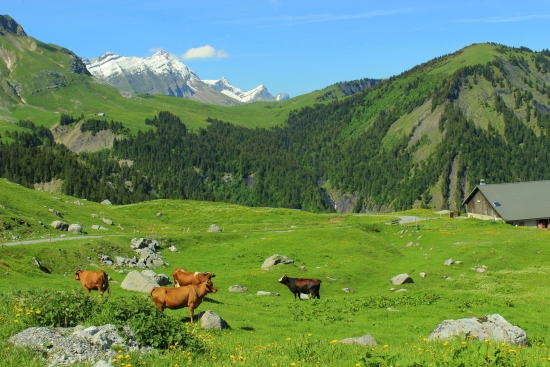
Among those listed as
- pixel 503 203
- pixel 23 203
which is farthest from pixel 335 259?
pixel 503 203

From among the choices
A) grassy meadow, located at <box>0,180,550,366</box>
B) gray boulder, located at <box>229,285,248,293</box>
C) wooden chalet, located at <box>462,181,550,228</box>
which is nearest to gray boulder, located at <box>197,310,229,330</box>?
grassy meadow, located at <box>0,180,550,366</box>

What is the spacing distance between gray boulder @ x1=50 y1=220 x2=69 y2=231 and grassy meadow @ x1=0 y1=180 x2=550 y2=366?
213 centimetres

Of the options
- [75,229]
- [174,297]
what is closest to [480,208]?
[75,229]

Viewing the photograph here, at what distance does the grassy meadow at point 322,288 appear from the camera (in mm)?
16188

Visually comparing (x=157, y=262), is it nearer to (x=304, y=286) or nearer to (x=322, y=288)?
(x=322, y=288)

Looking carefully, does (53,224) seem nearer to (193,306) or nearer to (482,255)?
(193,306)

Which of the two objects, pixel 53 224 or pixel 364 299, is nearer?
pixel 364 299

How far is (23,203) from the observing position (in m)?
71.9

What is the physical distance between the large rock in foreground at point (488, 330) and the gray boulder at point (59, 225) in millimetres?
55003

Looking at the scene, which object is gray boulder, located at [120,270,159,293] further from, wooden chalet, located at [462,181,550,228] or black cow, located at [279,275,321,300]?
wooden chalet, located at [462,181,550,228]

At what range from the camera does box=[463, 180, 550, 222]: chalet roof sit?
9469 centimetres

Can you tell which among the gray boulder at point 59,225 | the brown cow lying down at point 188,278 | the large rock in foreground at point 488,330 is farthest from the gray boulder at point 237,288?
the gray boulder at point 59,225

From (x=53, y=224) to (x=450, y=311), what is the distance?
5154 centimetres

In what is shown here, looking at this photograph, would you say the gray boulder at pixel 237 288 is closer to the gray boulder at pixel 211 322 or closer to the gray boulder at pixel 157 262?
the gray boulder at pixel 157 262
